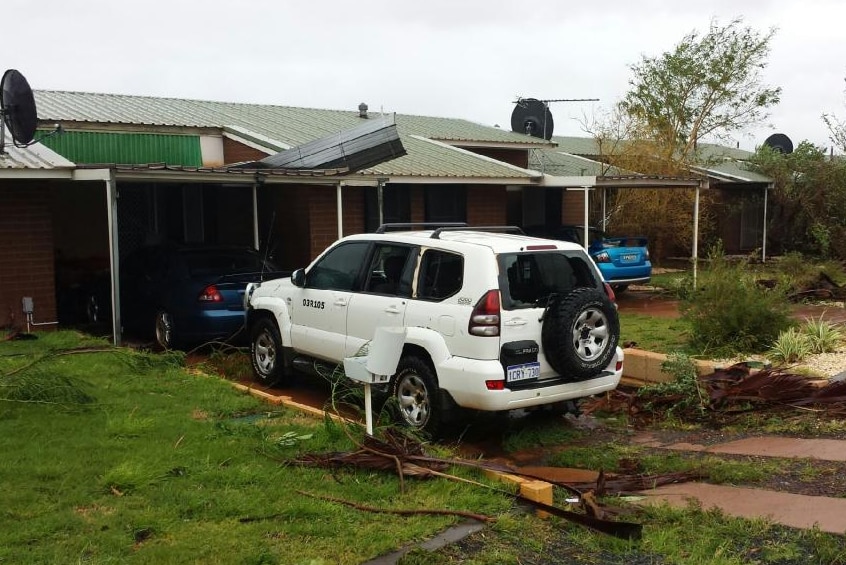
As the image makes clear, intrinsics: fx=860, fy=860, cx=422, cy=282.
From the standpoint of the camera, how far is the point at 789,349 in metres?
9.66

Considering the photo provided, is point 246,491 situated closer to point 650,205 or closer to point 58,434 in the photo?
point 58,434

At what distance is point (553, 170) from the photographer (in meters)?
22.6

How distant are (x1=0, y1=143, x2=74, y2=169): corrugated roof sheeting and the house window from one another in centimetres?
813

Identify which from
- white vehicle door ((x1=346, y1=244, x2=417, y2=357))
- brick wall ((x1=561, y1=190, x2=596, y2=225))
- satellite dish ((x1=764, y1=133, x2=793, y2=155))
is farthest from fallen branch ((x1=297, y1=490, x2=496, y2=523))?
satellite dish ((x1=764, y1=133, x2=793, y2=155))

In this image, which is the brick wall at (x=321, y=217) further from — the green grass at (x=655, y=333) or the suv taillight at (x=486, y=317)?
the suv taillight at (x=486, y=317)

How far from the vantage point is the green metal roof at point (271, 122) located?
52.6ft

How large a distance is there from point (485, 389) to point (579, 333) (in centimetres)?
96

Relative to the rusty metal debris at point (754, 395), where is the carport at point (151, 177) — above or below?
above

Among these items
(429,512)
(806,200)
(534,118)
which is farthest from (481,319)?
(806,200)

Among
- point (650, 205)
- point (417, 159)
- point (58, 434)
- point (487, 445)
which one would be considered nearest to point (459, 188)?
point (417, 159)

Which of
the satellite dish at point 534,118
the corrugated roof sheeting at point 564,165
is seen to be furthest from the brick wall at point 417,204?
the satellite dish at point 534,118

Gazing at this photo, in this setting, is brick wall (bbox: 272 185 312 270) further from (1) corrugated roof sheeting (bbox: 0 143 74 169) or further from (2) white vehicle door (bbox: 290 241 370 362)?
(2) white vehicle door (bbox: 290 241 370 362)

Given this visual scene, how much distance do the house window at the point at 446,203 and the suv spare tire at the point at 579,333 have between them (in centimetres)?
1143

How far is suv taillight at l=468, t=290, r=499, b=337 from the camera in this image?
676 cm
